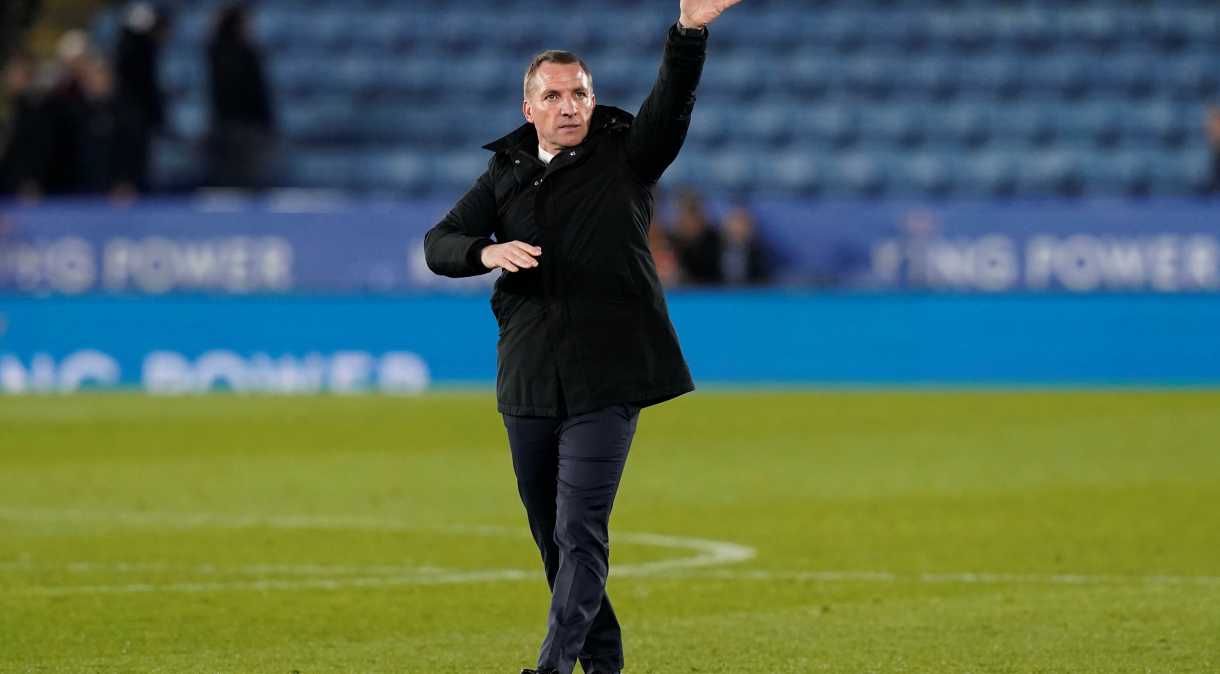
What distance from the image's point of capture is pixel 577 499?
630 cm

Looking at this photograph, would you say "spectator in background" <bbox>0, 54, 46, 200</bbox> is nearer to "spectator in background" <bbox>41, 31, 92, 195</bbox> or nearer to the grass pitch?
"spectator in background" <bbox>41, 31, 92, 195</bbox>

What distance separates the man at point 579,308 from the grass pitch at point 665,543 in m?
0.90

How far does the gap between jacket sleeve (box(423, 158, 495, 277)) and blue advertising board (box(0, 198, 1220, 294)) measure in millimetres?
15628

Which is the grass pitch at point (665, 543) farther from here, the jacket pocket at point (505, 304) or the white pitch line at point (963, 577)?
the jacket pocket at point (505, 304)

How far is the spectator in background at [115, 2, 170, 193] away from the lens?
81.7 ft

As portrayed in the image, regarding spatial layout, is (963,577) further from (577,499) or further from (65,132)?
(65,132)

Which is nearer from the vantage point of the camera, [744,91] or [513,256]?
[513,256]

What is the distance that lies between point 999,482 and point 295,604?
5972 mm

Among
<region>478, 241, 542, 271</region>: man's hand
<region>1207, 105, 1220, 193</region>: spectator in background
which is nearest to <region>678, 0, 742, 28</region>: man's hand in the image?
<region>478, 241, 542, 271</region>: man's hand

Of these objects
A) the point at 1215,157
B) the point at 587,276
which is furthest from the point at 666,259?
the point at 587,276

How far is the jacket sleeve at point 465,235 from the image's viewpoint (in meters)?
6.28

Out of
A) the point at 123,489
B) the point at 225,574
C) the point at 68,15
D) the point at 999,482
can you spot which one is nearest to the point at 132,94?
the point at 68,15

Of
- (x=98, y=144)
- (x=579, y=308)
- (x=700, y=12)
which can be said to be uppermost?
(x=700, y=12)

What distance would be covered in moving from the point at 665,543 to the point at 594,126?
4647 millimetres
